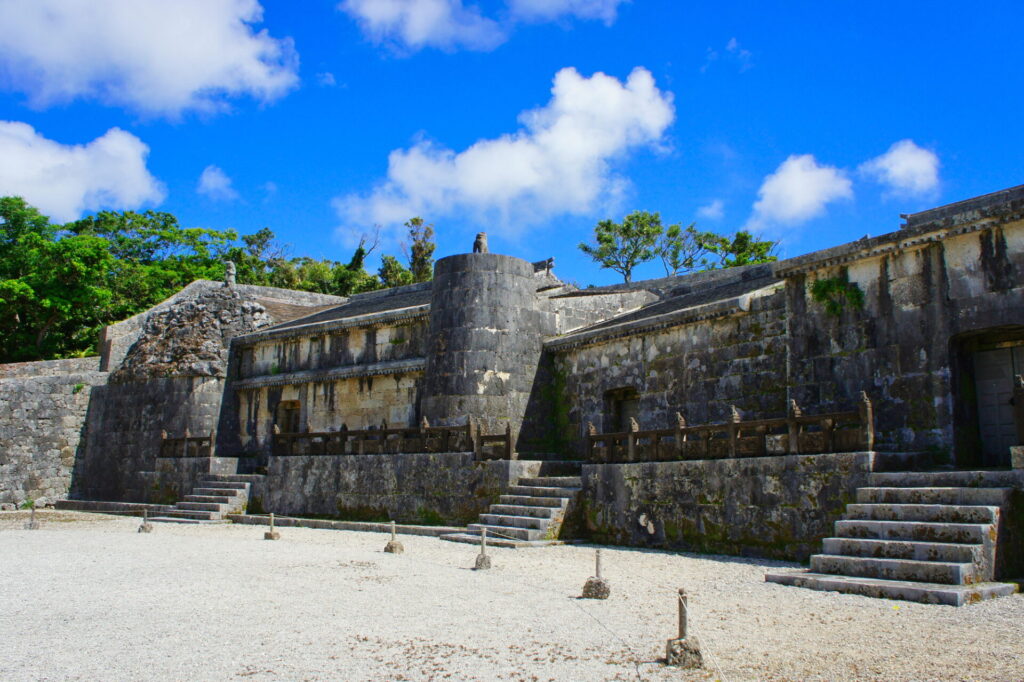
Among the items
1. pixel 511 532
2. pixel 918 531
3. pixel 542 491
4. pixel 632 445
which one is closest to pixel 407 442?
pixel 542 491

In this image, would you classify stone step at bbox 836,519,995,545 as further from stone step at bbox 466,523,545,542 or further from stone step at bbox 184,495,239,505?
stone step at bbox 184,495,239,505

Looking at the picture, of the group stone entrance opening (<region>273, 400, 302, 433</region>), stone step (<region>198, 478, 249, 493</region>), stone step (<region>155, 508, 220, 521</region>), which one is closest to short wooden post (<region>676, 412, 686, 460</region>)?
stone step (<region>155, 508, 220, 521</region>)

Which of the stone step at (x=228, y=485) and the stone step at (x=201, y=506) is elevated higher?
the stone step at (x=228, y=485)

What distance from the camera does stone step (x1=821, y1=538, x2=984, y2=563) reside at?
27.2 feet

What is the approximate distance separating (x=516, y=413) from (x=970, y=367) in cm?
958

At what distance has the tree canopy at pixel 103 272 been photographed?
113 feet

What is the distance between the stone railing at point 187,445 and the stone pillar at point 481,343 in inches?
287

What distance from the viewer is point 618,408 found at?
18.0 meters

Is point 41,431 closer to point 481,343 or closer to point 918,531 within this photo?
point 481,343

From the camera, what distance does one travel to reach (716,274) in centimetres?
2920

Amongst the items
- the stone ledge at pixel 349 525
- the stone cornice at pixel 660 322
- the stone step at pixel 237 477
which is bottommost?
the stone ledge at pixel 349 525

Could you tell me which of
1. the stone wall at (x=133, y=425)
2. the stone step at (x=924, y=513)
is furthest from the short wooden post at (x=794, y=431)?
the stone wall at (x=133, y=425)

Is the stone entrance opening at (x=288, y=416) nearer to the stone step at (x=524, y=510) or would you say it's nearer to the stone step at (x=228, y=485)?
the stone step at (x=228, y=485)

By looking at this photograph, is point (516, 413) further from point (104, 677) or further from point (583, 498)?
point (104, 677)
